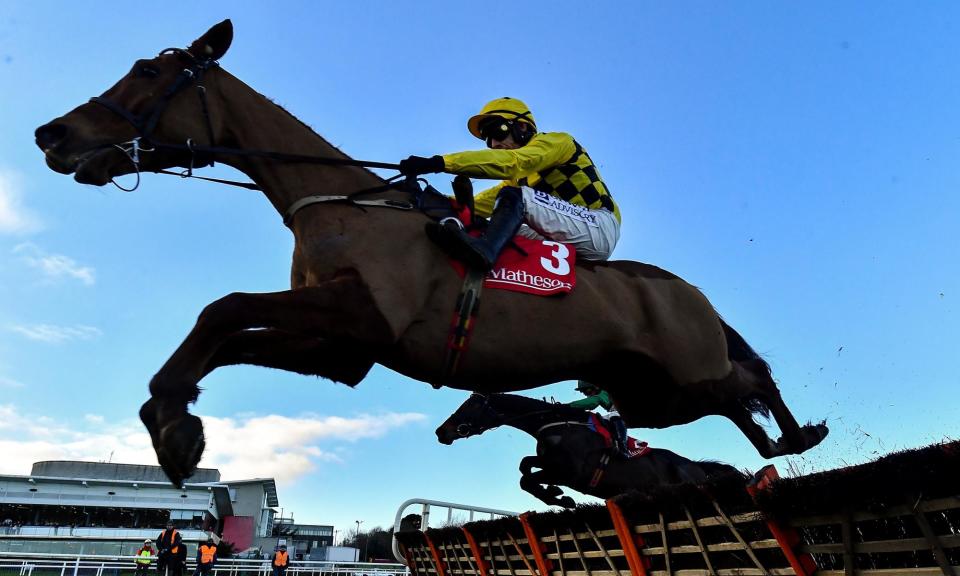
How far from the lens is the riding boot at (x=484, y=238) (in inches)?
162

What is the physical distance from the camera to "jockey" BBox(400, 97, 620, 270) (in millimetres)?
4297

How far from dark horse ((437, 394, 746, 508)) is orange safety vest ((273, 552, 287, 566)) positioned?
33.6 feet

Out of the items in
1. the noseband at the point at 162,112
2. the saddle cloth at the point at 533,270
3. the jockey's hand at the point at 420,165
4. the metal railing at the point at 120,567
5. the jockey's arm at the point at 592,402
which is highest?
Answer: the noseband at the point at 162,112

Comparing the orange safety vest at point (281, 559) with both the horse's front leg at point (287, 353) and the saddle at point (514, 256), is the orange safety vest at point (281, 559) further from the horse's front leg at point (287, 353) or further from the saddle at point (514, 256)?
the saddle at point (514, 256)

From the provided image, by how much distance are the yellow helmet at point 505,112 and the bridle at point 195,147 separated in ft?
3.06

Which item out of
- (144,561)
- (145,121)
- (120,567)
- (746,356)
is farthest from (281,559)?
Result: (145,121)

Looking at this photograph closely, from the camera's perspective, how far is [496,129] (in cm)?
511

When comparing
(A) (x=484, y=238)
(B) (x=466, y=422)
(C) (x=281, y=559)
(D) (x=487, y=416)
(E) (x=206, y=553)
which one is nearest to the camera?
(A) (x=484, y=238)

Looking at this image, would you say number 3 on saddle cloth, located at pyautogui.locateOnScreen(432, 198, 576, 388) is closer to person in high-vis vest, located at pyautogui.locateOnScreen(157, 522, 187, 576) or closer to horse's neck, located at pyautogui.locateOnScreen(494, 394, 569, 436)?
horse's neck, located at pyautogui.locateOnScreen(494, 394, 569, 436)

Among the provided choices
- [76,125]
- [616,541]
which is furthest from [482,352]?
[76,125]

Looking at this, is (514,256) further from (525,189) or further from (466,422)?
(466,422)

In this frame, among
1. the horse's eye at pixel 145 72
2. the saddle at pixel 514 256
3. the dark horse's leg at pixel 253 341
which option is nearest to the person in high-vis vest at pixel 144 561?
the horse's eye at pixel 145 72

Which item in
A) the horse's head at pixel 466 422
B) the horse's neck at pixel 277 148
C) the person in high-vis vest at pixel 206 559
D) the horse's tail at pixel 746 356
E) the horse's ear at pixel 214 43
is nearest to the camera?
the horse's neck at pixel 277 148

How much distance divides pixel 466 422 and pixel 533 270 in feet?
8.61
